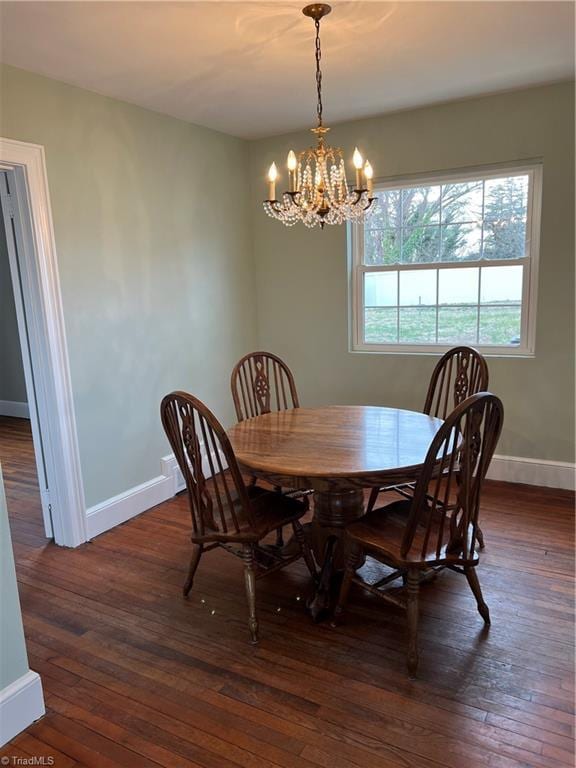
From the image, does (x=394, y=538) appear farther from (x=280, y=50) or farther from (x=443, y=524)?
(x=280, y=50)

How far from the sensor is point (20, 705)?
1.77 metres

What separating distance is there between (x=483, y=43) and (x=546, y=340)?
71.0 inches

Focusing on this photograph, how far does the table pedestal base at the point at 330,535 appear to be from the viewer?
7.73ft

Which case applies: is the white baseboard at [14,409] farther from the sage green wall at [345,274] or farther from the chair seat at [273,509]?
the chair seat at [273,509]

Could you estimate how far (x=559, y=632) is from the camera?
2174 millimetres

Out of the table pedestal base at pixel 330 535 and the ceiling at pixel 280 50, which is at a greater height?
the ceiling at pixel 280 50

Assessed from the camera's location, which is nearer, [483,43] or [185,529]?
[483,43]

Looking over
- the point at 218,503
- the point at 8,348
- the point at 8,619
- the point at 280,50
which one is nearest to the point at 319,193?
the point at 280,50

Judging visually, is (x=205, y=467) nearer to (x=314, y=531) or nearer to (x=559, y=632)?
(x=314, y=531)

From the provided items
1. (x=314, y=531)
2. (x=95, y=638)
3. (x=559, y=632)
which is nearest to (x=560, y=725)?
(x=559, y=632)

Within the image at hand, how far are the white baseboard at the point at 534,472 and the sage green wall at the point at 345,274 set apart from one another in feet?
0.18

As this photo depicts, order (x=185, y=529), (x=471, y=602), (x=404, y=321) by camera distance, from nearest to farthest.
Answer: (x=471, y=602), (x=185, y=529), (x=404, y=321)

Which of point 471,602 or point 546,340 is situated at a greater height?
point 546,340

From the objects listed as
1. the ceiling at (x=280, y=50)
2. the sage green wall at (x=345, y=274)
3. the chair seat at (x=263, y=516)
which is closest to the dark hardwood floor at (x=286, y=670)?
the chair seat at (x=263, y=516)
